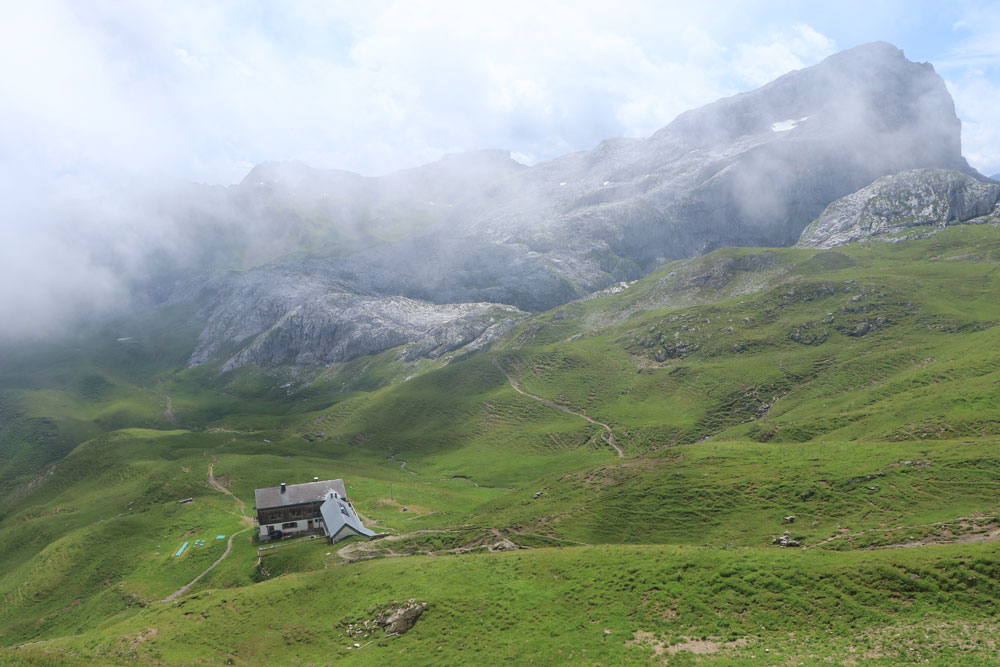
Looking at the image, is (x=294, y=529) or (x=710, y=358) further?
(x=710, y=358)

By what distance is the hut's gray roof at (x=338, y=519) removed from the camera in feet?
242

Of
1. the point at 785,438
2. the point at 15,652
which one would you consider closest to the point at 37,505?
the point at 15,652

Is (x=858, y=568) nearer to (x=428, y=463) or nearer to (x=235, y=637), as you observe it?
(x=235, y=637)

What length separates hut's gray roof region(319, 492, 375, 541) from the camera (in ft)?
242

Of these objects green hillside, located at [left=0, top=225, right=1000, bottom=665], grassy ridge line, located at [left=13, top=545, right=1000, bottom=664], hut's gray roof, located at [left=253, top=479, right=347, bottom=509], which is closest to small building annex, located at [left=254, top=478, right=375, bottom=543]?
hut's gray roof, located at [left=253, top=479, right=347, bottom=509]

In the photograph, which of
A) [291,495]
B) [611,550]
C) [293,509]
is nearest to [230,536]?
[293,509]

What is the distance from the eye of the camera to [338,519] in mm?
76688

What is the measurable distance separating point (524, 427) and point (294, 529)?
10082 cm

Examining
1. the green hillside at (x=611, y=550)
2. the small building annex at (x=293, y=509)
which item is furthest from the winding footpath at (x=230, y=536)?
the small building annex at (x=293, y=509)

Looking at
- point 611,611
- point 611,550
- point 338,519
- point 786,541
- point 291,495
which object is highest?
point 611,611

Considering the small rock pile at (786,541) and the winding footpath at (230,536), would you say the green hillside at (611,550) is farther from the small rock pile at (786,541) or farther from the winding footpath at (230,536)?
the small rock pile at (786,541)

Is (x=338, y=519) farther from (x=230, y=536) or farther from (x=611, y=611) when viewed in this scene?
(x=611, y=611)

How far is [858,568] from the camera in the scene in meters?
36.3

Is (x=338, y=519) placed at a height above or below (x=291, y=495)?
below
